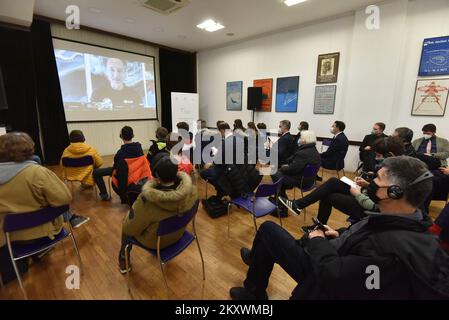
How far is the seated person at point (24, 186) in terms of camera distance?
5.25 feet

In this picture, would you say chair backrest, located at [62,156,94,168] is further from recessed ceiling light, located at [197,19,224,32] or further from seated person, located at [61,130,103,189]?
recessed ceiling light, located at [197,19,224,32]

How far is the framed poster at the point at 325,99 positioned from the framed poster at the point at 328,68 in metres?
0.16

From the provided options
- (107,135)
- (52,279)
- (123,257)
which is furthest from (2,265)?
(107,135)

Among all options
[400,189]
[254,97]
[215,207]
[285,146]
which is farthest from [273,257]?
[254,97]

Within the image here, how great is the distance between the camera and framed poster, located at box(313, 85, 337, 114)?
5218mm

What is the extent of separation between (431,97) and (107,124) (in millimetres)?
7615

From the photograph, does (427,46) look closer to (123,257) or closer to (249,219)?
(249,219)

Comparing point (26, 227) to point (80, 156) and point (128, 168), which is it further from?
point (80, 156)

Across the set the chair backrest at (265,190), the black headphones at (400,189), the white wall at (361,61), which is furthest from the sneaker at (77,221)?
the white wall at (361,61)

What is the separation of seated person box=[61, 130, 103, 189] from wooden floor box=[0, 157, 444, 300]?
861mm
